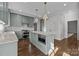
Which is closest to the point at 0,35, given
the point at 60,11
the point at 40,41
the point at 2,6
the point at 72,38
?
the point at 2,6

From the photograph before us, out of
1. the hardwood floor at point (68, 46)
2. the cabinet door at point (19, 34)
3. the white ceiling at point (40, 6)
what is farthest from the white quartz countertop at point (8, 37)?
the hardwood floor at point (68, 46)

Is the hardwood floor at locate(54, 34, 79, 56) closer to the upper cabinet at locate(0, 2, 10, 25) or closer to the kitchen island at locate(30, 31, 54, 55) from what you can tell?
the kitchen island at locate(30, 31, 54, 55)

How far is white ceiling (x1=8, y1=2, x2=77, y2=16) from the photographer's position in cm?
154

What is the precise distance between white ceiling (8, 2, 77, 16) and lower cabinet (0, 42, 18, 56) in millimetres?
602

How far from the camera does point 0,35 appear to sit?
1.49 meters

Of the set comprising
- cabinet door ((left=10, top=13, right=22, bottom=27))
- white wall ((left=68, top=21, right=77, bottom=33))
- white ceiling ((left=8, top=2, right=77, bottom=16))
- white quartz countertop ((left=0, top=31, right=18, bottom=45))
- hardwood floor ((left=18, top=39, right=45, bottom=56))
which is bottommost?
hardwood floor ((left=18, top=39, right=45, bottom=56))

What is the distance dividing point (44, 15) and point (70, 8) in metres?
0.46

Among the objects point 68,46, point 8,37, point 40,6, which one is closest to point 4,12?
point 8,37

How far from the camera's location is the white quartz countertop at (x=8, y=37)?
1.43 m

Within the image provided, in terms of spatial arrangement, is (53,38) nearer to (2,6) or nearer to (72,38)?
(72,38)

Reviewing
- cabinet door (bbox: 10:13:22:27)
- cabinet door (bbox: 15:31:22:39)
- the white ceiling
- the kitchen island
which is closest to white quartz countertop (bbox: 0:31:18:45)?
cabinet door (bbox: 15:31:22:39)

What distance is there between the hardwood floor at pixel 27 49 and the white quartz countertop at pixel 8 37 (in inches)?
4.8

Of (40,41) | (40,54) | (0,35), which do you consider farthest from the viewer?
(40,41)

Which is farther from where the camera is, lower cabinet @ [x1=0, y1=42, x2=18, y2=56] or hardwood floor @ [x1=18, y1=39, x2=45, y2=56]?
hardwood floor @ [x1=18, y1=39, x2=45, y2=56]
